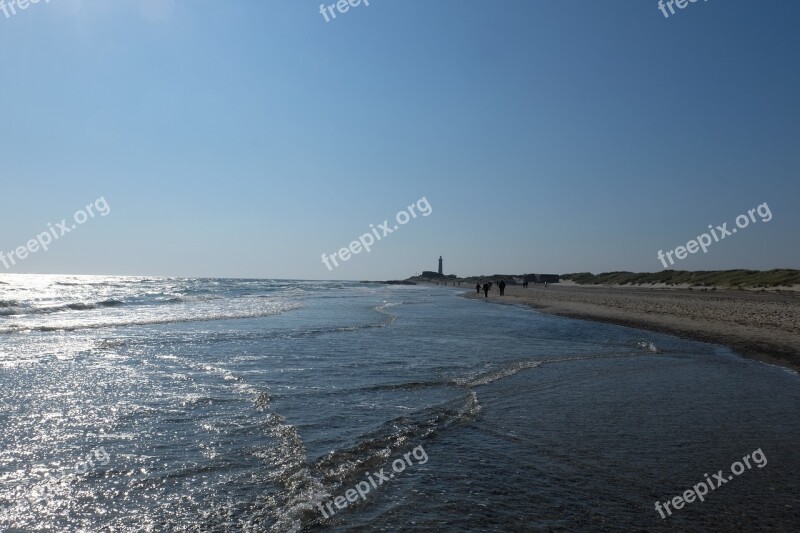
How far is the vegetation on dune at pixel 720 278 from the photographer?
59.4 metres

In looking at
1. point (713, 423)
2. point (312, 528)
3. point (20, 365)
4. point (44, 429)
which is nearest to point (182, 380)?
point (44, 429)

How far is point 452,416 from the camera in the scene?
8844mm

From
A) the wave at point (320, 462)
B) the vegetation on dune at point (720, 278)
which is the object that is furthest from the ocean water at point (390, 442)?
the vegetation on dune at point (720, 278)

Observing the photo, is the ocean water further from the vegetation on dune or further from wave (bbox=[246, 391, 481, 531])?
the vegetation on dune

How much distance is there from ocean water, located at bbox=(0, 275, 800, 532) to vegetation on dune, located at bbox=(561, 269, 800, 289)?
55.2m

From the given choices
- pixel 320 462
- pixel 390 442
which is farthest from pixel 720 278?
pixel 320 462

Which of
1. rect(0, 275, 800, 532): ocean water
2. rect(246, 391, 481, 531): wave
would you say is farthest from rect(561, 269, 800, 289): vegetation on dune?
rect(246, 391, 481, 531): wave

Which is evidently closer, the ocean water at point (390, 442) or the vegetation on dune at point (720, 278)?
the ocean water at point (390, 442)

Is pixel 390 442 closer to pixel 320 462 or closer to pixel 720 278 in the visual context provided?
pixel 320 462

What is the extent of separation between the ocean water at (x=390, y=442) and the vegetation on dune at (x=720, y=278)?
5522 centimetres

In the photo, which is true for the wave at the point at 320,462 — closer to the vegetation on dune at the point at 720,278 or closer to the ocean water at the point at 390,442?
the ocean water at the point at 390,442

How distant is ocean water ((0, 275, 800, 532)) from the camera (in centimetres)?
513

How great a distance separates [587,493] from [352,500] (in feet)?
8.33

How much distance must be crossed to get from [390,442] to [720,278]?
78.8m
